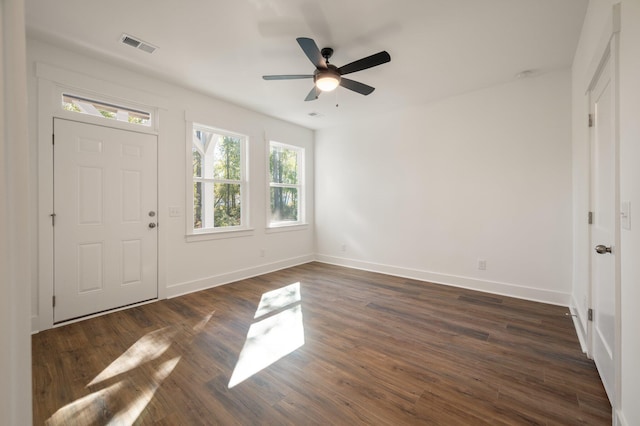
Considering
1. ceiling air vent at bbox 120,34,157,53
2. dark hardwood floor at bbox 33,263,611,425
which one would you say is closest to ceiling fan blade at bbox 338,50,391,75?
ceiling air vent at bbox 120,34,157,53

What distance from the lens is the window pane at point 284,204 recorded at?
17.1 ft

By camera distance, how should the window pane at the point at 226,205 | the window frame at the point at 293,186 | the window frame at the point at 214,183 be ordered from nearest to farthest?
the window frame at the point at 214,183 → the window pane at the point at 226,205 → the window frame at the point at 293,186

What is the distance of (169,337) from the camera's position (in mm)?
2566

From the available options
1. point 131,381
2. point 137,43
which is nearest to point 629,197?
point 131,381

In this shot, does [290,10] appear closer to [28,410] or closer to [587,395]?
[28,410]

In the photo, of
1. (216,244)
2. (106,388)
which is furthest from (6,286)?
(216,244)

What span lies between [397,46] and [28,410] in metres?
3.31

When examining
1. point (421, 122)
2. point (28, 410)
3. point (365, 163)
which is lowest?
point (28, 410)

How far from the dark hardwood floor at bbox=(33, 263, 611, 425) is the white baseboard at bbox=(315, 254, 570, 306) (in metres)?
0.16

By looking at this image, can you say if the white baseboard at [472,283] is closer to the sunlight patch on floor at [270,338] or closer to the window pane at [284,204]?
the window pane at [284,204]

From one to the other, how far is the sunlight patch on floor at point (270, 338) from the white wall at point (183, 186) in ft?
3.73

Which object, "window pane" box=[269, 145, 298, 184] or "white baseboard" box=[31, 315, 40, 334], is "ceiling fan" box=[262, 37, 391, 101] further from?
"white baseboard" box=[31, 315, 40, 334]

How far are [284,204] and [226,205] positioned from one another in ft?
4.20

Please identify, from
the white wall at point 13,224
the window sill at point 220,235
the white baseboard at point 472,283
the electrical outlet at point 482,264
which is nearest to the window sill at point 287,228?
the window sill at point 220,235
